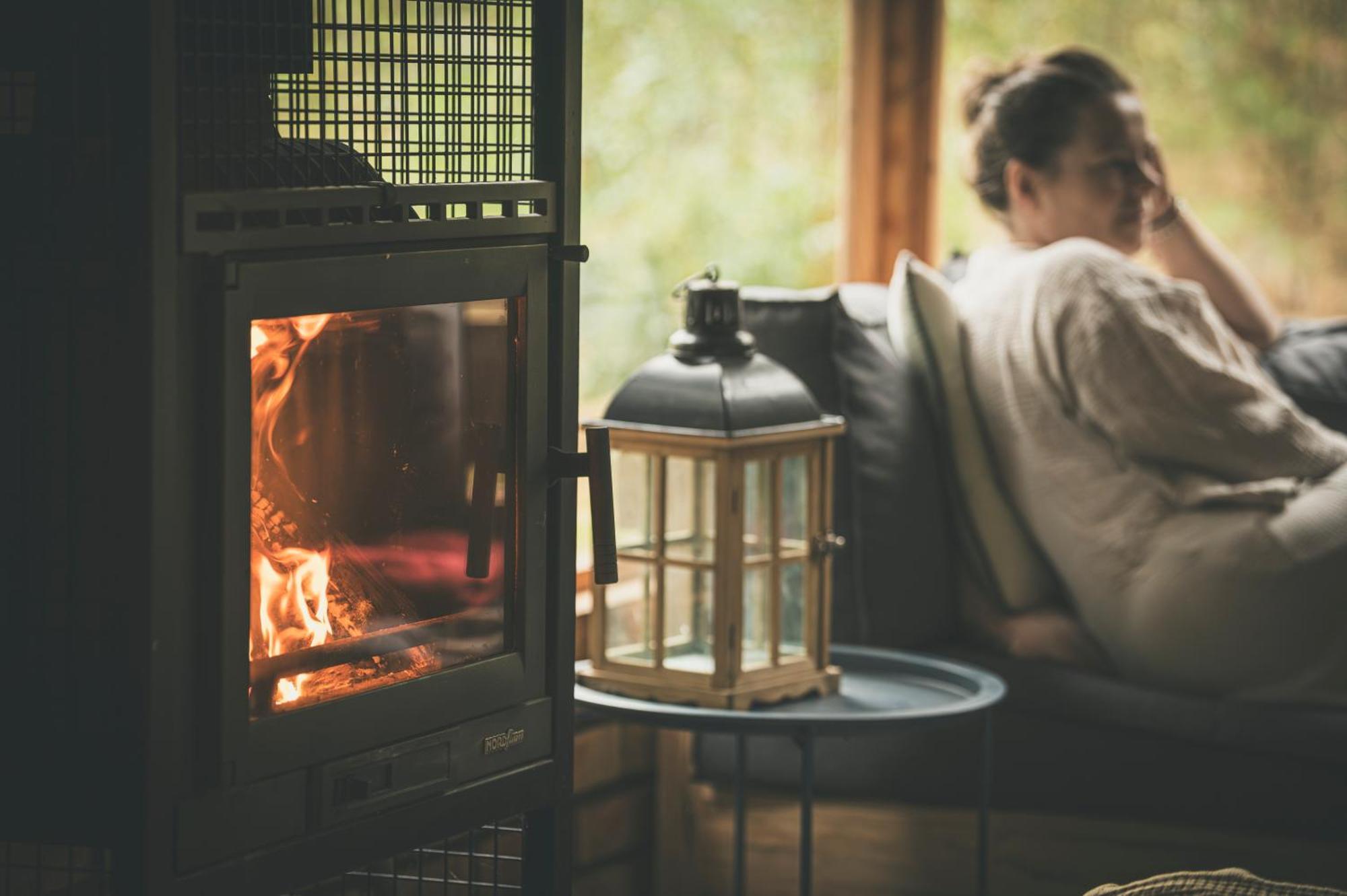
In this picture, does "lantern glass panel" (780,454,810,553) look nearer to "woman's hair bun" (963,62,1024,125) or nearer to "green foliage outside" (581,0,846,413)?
"woman's hair bun" (963,62,1024,125)

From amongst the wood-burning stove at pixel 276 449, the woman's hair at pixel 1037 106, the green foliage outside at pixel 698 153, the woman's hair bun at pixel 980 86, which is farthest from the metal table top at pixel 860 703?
the green foliage outside at pixel 698 153

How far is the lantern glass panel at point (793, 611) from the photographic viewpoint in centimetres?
199

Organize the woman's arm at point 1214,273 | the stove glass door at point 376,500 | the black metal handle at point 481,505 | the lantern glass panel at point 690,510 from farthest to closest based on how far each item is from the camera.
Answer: the woman's arm at point 1214,273 < the lantern glass panel at point 690,510 < the black metal handle at point 481,505 < the stove glass door at point 376,500

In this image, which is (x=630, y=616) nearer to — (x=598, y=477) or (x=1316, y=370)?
(x=598, y=477)

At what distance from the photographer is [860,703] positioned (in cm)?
194

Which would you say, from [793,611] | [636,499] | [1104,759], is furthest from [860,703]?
[1104,759]

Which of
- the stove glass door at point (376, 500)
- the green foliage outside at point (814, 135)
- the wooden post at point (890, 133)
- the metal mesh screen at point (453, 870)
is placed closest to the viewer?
the stove glass door at point (376, 500)

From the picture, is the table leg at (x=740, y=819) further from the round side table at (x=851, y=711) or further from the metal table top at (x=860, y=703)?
the metal table top at (x=860, y=703)

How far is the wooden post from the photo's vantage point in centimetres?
372

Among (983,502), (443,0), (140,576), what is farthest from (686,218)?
(140,576)

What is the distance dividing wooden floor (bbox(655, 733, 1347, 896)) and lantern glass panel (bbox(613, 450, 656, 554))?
1.83 ft

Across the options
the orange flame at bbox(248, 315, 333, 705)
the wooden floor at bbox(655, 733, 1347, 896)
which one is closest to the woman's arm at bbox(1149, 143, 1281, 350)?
the wooden floor at bbox(655, 733, 1347, 896)

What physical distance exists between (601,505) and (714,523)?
34 cm

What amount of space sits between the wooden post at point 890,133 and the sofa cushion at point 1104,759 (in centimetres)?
160
